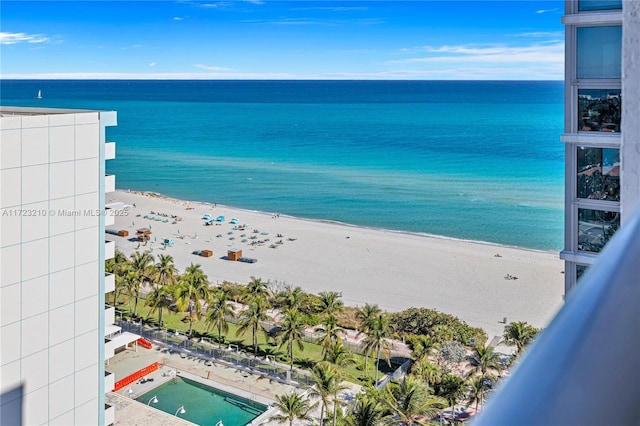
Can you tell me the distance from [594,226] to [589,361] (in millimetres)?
5557

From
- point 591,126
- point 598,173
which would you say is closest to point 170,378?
point 598,173

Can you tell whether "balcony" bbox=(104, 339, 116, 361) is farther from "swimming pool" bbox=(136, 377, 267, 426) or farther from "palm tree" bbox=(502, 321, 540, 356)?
"palm tree" bbox=(502, 321, 540, 356)

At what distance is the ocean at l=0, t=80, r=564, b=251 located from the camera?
3872 centimetres

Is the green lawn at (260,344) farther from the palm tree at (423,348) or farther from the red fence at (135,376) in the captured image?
the red fence at (135,376)

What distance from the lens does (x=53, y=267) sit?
9344mm

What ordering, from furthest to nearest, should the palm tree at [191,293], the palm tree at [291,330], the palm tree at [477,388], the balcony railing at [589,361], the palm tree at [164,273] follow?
1. the palm tree at [164,273]
2. the palm tree at [191,293]
3. the palm tree at [291,330]
4. the palm tree at [477,388]
5. the balcony railing at [589,361]

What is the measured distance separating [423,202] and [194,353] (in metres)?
26.6

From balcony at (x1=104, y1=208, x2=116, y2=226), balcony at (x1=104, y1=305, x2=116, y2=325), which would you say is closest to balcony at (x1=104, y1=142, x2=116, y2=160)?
balcony at (x1=104, y1=208, x2=116, y2=226)

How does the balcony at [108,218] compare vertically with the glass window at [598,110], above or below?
below

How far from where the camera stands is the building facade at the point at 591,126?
5273 mm

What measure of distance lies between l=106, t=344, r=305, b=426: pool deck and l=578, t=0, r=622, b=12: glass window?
11.6m

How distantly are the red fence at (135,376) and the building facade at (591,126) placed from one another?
1314cm

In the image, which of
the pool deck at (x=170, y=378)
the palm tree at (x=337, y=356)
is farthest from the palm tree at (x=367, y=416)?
the palm tree at (x=337, y=356)

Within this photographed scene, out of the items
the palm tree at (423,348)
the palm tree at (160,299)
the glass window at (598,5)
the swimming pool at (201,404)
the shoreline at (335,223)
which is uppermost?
the glass window at (598,5)
